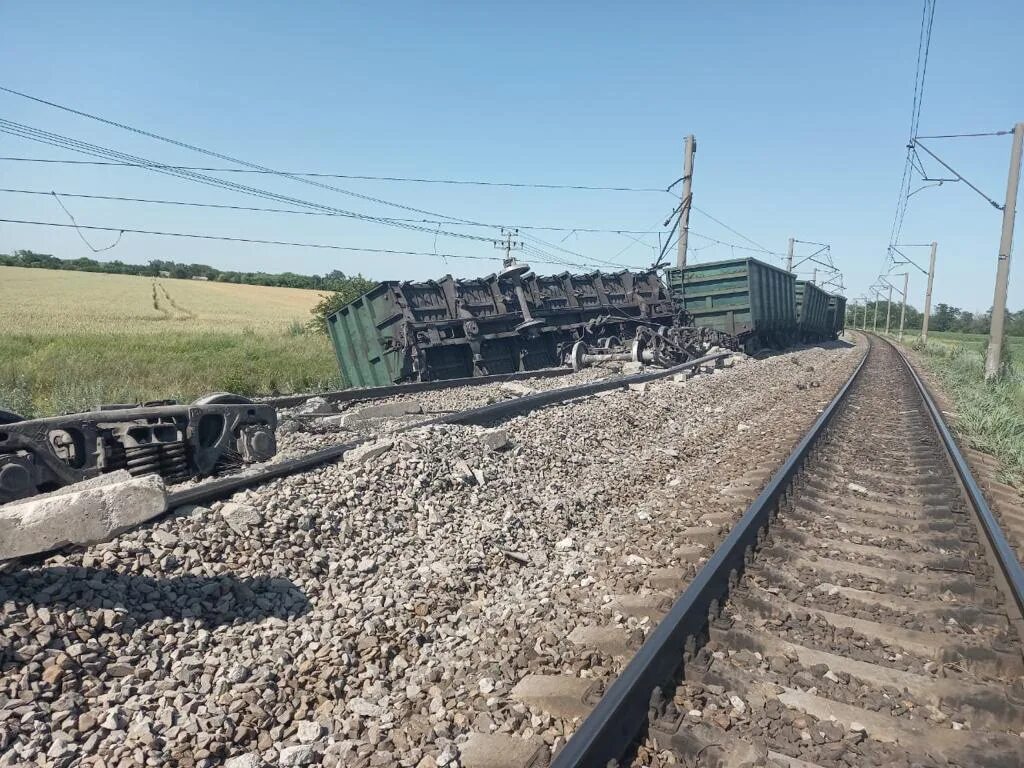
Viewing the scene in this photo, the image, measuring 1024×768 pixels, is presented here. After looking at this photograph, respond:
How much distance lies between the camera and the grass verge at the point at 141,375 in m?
11.7

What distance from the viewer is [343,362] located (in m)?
15.5

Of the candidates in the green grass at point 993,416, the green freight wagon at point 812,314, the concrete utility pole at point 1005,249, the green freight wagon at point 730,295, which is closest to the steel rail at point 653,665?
the green grass at point 993,416

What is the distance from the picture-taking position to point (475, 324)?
14281mm

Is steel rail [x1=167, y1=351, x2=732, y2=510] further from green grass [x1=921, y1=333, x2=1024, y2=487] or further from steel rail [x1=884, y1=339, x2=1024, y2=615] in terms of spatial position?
green grass [x1=921, y1=333, x2=1024, y2=487]

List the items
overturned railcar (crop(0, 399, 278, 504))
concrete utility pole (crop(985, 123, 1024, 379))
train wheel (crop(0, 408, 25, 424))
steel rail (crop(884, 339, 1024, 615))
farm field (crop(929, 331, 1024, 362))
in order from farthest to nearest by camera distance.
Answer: farm field (crop(929, 331, 1024, 362)) → concrete utility pole (crop(985, 123, 1024, 379)) → train wheel (crop(0, 408, 25, 424)) → overturned railcar (crop(0, 399, 278, 504)) → steel rail (crop(884, 339, 1024, 615))

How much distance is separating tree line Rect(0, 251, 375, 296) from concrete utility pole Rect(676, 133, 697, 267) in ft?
196

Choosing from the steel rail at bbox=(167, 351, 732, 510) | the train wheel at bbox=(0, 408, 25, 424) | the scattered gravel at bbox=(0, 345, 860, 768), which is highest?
the train wheel at bbox=(0, 408, 25, 424)

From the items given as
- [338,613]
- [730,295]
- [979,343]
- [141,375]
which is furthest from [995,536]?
[979,343]

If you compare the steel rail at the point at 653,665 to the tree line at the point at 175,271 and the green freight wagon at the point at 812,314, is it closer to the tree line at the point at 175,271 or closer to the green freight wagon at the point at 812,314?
the green freight wagon at the point at 812,314

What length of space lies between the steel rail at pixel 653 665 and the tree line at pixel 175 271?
77.5 m

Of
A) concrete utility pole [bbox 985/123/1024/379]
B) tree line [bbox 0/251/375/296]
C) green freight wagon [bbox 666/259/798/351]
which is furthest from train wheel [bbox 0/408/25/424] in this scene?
tree line [bbox 0/251/375/296]

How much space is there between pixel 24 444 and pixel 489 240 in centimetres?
2592

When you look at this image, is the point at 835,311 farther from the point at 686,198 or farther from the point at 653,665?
Answer: the point at 653,665

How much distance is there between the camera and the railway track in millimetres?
2350
